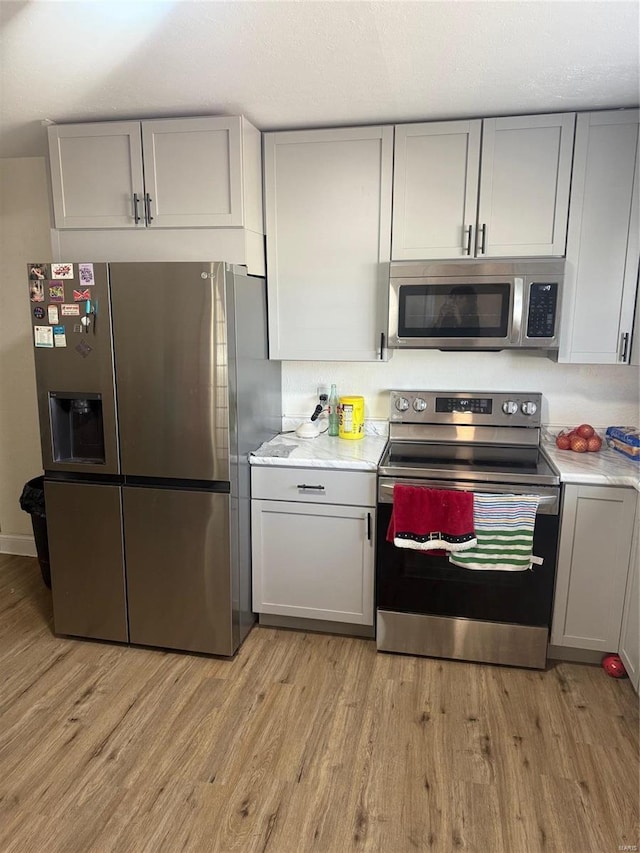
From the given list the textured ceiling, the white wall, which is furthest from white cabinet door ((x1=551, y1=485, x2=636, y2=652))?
the white wall

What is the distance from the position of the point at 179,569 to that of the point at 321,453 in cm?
82

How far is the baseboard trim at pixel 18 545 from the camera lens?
3668 millimetres

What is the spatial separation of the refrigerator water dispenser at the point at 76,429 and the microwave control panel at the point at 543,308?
6.29ft

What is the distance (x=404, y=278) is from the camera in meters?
2.64

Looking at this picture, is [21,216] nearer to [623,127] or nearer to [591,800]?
[623,127]

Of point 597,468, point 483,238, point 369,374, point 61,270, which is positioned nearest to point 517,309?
point 483,238

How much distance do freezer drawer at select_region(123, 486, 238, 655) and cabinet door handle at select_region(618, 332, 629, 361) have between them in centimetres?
184

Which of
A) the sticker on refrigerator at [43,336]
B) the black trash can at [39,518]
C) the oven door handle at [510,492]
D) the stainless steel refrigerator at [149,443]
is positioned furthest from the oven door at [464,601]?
the black trash can at [39,518]

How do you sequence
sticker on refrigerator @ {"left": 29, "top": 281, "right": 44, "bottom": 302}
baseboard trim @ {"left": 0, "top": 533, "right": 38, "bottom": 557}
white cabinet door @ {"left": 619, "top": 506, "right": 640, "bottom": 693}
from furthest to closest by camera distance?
1. baseboard trim @ {"left": 0, "top": 533, "right": 38, "bottom": 557}
2. sticker on refrigerator @ {"left": 29, "top": 281, "right": 44, "bottom": 302}
3. white cabinet door @ {"left": 619, "top": 506, "right": 640, "bottom": 693}

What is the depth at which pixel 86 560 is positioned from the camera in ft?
8.73

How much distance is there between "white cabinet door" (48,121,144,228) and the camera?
101 inches

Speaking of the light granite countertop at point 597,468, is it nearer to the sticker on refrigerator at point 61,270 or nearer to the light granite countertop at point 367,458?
the light granite countertop at point 367,458

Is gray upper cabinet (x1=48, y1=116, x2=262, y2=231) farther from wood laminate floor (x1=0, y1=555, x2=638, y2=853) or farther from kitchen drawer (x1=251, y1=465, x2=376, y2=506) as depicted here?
wood laminate floor (x1=0, y1=555, x2=638, y2=853)

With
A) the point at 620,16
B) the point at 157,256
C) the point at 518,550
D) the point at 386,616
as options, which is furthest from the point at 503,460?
the point at 157,256
